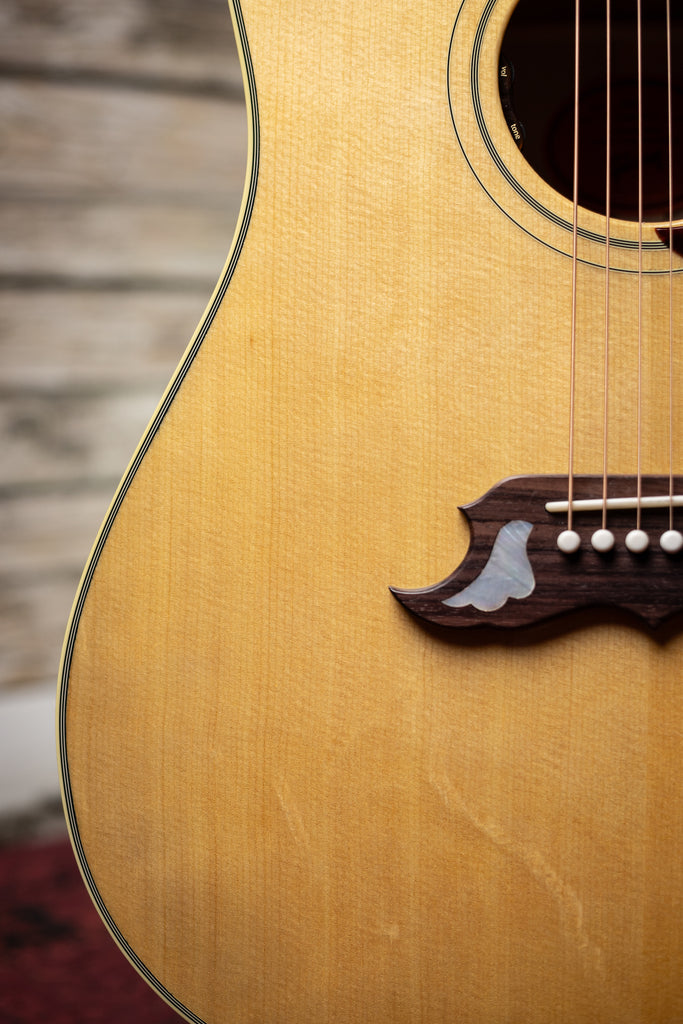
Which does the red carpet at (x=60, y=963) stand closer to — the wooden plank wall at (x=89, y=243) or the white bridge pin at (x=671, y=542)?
the wooden plank wall at (x=89, y=243)

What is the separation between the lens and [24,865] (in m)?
0.91

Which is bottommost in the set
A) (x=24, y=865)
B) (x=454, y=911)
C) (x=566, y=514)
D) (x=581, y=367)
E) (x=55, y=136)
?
(x=24, y=865)

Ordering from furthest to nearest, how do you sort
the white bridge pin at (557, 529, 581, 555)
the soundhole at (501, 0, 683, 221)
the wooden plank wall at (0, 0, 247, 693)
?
the wooden plank wall at (0, 0, 247, 693), the soundhole at (501, 0, 683, 221), the white bridge pin at (557, 529, 581, 555)

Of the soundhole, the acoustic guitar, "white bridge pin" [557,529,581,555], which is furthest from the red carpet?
the soundhole

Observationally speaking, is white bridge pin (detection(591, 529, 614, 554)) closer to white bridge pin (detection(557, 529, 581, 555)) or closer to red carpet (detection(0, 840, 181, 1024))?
white bridge pin (detection(557, 529, 581, 555))

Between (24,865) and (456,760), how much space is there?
700mm

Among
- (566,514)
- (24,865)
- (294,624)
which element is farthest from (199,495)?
(24,865)

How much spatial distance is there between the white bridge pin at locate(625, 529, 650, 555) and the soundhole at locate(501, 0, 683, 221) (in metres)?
0.34

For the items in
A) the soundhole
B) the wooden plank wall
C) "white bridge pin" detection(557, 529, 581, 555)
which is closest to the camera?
"white bridge pin" detection(557, 529, 581, 555)

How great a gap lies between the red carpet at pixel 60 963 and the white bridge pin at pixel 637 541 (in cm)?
55

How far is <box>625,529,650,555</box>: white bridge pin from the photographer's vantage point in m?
0.48

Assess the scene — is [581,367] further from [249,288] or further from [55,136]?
[55,136]

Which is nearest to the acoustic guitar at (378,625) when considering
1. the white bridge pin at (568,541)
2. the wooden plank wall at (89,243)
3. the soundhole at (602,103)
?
the white bridge pin at (568,541)

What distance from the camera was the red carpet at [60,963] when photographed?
66 centimetres
